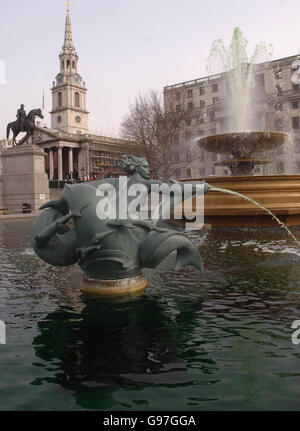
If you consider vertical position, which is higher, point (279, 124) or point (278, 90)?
point (278, 90)

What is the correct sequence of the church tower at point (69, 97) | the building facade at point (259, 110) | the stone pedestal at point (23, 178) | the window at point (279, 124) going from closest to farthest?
the stone pedestal at point (23, 178)
the building facade at point (259, 110)
the window at point (279, 124)
the church tower at point (69, 97)

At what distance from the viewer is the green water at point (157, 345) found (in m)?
2.84

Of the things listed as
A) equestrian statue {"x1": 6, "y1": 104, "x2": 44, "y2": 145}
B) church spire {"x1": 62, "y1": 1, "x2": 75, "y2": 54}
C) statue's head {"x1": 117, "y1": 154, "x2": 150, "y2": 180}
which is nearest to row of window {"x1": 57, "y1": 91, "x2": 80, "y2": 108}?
church spire {"x1": 62, "y1": 1, "x2": 75, "y2": 54}

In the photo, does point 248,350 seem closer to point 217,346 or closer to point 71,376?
point 217,346

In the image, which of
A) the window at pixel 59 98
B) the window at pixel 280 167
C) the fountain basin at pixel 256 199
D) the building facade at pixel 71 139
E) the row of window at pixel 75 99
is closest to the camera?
the fountain basin at pixel 256 199

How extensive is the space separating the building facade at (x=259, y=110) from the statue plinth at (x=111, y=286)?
140ft

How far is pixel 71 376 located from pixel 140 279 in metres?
2.53

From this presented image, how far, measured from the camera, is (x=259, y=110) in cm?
5403

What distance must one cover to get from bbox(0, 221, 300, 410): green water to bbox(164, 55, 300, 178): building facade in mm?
42356

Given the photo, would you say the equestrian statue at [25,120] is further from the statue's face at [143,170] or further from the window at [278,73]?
the window at [278,73]

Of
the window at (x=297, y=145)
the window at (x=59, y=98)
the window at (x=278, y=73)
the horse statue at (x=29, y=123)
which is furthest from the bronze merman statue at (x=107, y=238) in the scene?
the window at (x=59, y=98)

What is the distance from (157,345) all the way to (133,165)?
2515mm

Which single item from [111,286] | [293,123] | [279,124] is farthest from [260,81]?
[111,286]

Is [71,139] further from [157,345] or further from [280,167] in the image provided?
[157,345]
